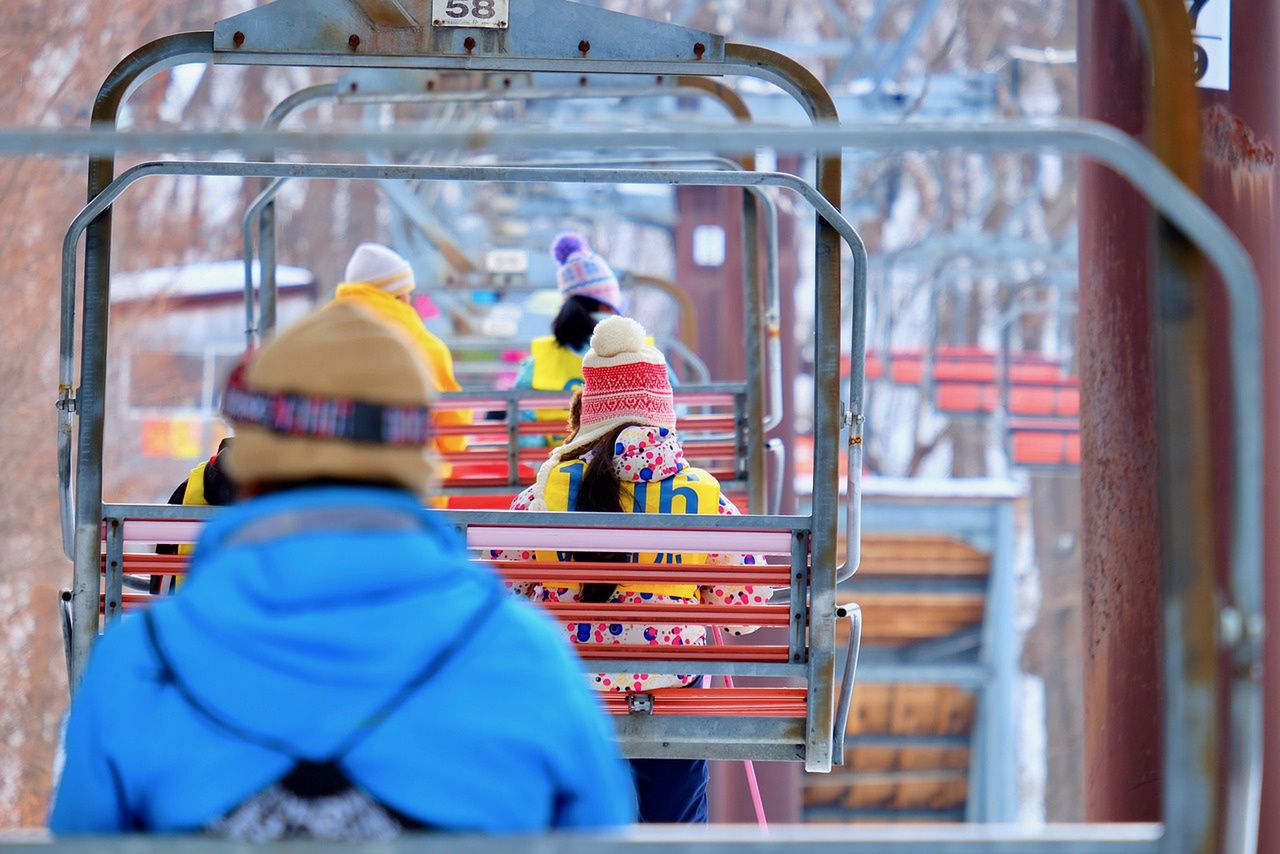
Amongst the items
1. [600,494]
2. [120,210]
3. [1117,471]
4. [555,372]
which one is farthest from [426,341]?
[120,210]

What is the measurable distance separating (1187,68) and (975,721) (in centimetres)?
1091

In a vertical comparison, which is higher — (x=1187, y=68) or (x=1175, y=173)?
(x=1187, y=68)

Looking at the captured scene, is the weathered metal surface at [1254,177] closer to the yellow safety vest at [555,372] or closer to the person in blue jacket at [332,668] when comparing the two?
the person in blue jacket at [332,668]

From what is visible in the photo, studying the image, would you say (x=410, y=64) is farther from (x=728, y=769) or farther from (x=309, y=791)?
(x=728, y=769)

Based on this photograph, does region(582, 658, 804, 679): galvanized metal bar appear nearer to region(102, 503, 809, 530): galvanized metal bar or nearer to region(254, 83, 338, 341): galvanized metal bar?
region(102, 503, 809, 530): galvanized metal bar

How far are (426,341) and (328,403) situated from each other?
4296mm

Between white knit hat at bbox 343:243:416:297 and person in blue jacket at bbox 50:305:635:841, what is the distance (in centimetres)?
421

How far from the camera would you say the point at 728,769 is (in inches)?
400

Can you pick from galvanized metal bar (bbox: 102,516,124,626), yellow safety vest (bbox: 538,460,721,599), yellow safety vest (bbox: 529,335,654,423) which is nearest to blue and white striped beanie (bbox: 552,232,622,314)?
yellow safety vest (bbox: 529,335,654,423)

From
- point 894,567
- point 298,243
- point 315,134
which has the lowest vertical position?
point 894,567

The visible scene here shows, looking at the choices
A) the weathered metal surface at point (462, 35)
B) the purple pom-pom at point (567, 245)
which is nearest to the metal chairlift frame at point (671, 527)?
the weathered metal surface at point (462, 35)

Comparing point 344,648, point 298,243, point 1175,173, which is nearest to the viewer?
point 344,648

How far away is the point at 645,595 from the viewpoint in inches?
156

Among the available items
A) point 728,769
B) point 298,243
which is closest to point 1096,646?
point 728,769
